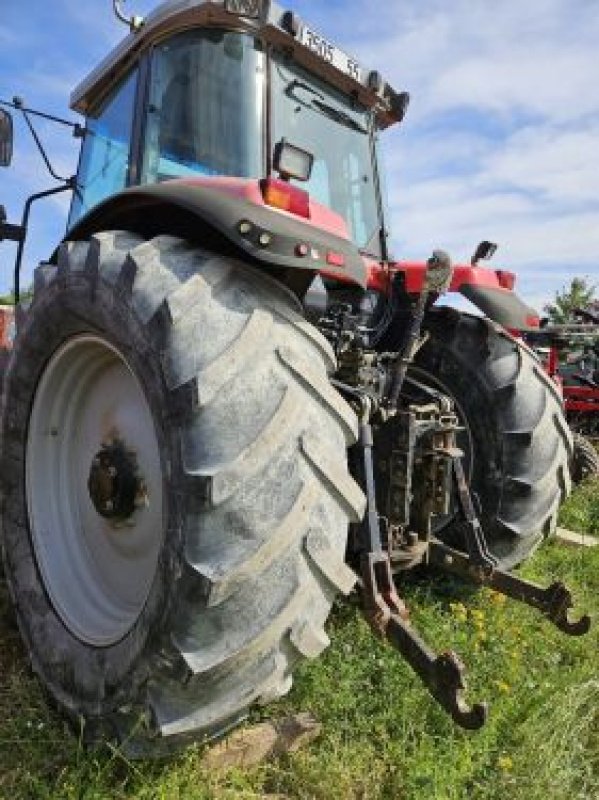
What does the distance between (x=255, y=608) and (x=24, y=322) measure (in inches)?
49.7

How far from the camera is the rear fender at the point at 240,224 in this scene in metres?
1.83

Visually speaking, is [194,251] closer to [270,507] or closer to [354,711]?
[270,507]

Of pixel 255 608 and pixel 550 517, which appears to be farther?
pixel 550 517

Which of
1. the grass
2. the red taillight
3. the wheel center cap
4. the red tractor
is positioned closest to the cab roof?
the red taillight

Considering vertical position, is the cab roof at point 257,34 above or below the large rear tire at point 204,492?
above

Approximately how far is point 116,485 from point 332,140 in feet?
6.20

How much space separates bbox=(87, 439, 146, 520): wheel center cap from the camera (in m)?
2.09

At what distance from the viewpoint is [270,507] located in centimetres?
161

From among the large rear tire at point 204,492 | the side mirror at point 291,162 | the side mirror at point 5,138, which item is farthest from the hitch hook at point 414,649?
the side mirror at point 5,138

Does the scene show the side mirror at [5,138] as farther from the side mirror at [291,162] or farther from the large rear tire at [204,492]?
the side mirror at [291,162]

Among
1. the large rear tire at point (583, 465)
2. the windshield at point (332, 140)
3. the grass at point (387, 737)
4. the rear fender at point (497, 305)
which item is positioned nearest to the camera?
the grass at point (387, 737)

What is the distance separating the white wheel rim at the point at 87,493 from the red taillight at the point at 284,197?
61 cm

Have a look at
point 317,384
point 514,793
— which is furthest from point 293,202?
point 514,793

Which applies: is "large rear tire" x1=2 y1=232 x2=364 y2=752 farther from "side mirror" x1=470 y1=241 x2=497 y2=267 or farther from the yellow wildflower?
"side mirror" x1=470 y1=241 x2=497 y2=267
